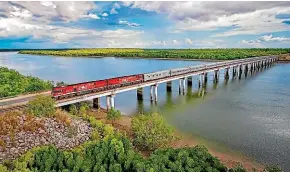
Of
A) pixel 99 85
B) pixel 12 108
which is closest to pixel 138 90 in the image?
pixel 99 85

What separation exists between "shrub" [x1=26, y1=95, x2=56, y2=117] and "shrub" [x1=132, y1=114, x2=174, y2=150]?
754 cm

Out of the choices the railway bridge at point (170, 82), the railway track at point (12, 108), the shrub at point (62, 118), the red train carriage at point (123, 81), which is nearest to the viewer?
the shrub at point (62, 118)

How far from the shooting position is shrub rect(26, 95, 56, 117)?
73.4ft

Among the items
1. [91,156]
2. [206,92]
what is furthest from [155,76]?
[91,156]

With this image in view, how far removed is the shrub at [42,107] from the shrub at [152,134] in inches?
297

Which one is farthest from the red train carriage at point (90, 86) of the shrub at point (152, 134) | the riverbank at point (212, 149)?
the shrub at point (152, 134)

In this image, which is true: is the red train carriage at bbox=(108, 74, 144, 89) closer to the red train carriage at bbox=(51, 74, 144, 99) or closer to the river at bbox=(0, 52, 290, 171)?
the red train carriage at bbox=(51, 74, 144, 99)

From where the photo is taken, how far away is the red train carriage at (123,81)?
32987mm

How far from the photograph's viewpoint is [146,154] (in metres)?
20.6

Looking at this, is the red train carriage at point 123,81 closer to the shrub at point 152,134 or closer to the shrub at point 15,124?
the shrub at point 152,134

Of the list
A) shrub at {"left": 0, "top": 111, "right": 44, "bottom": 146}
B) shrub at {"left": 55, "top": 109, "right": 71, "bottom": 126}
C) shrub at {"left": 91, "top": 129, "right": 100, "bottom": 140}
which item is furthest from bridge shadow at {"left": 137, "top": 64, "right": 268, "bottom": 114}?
shrub at {"left": 0, "top": 111, "right": 44, "bottom": 146}

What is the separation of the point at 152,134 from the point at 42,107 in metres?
9.49

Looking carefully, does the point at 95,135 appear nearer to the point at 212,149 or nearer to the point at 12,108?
the point at 12,108

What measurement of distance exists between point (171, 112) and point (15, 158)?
21.5 m
